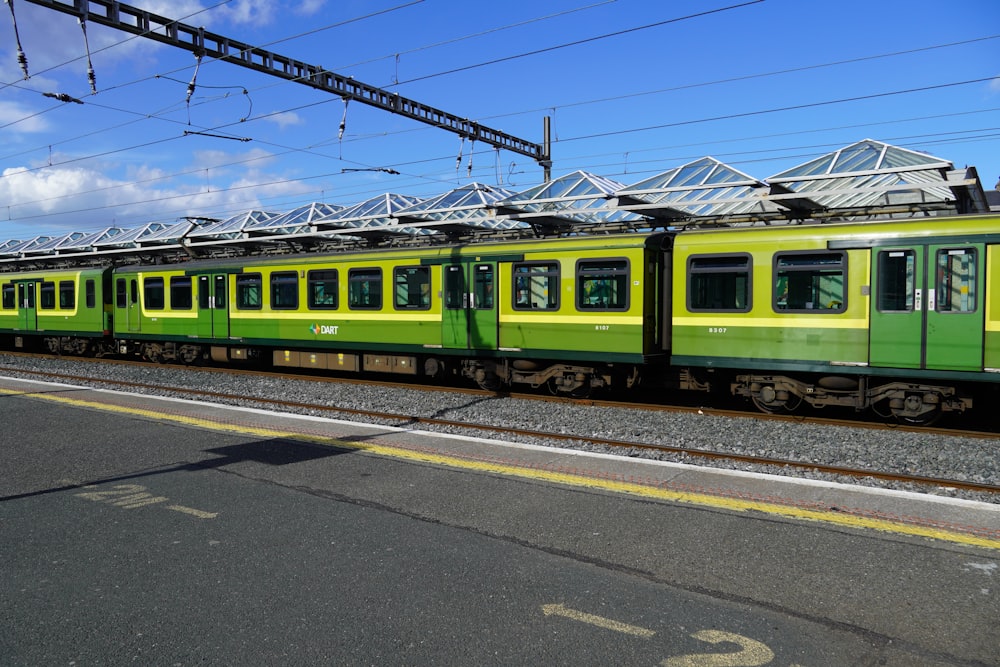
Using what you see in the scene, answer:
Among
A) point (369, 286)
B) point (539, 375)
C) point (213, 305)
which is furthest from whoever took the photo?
point (213, 305)

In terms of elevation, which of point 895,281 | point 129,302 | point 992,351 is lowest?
point 992,351

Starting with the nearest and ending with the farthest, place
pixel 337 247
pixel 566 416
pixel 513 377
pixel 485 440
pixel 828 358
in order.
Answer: pixel 485 440
pixel 828 358
pixel 566 416
pixel 513 377
pixel 337 247

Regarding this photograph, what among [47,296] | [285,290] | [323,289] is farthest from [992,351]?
[47,296]

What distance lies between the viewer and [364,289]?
608 inches

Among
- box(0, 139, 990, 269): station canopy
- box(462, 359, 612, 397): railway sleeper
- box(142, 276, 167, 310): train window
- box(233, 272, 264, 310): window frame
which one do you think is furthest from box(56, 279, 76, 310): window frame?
box(462, 359, 612, 397): railway sleeper

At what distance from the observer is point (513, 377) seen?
1391cm

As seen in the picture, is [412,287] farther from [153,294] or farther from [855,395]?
[153,294]

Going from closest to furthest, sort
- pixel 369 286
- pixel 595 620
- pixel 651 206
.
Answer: pixel 595 620
pixel 651 206
pixel 369 286

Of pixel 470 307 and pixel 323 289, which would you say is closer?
pixel 470 307

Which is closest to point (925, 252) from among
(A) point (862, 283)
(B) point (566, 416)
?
(A) point (862, 283)

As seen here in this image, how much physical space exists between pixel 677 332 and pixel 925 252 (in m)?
3.65

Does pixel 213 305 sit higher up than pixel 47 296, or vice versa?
pixel 47 296

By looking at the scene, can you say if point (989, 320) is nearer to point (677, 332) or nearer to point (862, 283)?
point (862, 283)

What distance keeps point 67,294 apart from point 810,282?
73.2 ft
